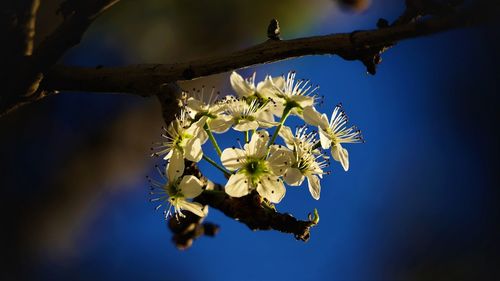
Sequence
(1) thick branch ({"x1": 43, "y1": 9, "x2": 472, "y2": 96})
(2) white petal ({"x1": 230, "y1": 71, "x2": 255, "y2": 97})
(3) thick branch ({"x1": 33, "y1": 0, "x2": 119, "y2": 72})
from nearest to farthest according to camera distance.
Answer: (1) thick branch ({"x1": 43, "y1": 9, "x2": 472, "y2": 96}) < (3) thick branch ({"x1": 33, "y1": 0, "x2": 119, "y2": 72}) < (2) white petal ({"x1": 230, "y1": 71, "x2": 255, "y2": 97})

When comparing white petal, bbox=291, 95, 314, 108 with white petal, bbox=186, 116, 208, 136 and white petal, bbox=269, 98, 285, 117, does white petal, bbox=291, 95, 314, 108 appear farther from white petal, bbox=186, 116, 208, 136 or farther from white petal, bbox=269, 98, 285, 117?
white petal, bbox=186, 116, 208, 136

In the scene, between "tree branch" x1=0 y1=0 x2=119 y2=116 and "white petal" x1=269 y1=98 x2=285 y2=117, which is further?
"white petal" x1=269 y1=98 x2=285 y2=117

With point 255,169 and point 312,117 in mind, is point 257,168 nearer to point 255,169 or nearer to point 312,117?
point 255,169

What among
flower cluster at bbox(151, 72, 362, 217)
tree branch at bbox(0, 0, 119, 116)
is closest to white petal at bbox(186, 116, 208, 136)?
flower cluster at bbox(151, 72, 362, 217)

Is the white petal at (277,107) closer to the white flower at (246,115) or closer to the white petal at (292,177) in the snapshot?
the white flower at (246,115)

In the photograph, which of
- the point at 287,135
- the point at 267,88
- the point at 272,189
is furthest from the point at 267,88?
the point at 272,189

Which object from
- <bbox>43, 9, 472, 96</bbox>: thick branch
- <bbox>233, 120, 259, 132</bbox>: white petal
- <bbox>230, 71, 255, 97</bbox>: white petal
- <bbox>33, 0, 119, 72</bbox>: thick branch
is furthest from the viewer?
<bbox>230, 71, 255, 97</bbox>: white petal

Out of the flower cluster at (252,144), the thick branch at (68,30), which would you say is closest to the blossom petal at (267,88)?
the flower cluster at (252,144)
